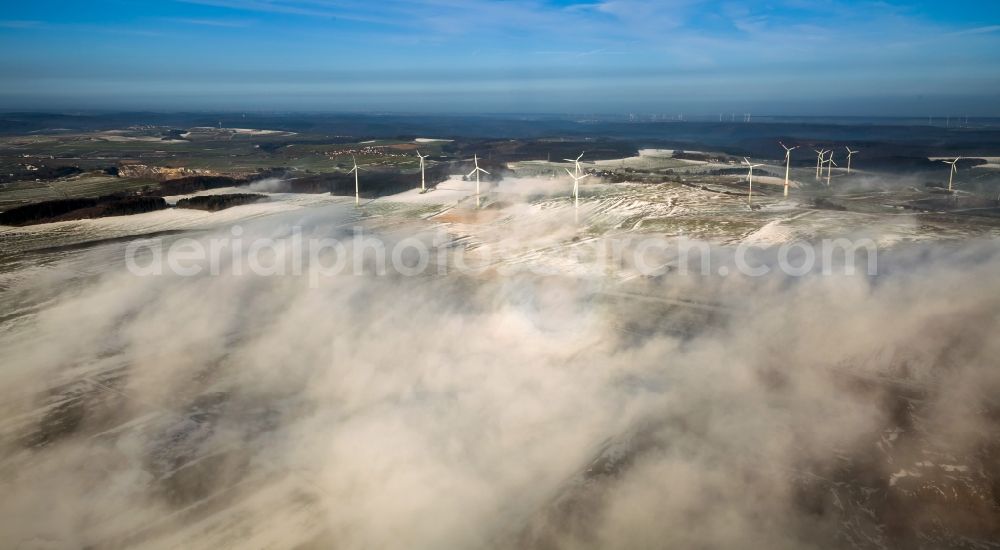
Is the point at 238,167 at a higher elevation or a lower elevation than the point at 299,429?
higher

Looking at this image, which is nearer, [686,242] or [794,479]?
[794,479]

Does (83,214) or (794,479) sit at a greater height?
(83,214)

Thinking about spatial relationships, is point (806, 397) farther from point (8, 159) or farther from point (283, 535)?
point (8, 159)

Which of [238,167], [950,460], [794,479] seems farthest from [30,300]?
[238,167]

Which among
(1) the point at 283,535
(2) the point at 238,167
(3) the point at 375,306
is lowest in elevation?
(1) the point at 283,535

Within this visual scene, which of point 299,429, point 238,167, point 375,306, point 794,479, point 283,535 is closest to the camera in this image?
point 283,535

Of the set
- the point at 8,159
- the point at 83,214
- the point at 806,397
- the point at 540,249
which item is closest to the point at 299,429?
the point at 806,397

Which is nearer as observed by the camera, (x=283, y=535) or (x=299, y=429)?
(x=283, y=535)

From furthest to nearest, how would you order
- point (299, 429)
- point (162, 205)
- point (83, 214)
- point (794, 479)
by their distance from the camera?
point (162, 205), point (83, 214), point (299, 429), point (794, 479)

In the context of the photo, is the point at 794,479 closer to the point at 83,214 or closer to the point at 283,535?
the point at 283,535
